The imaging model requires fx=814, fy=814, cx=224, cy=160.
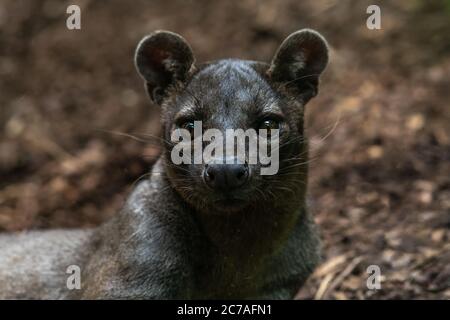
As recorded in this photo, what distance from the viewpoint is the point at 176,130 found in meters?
6.55

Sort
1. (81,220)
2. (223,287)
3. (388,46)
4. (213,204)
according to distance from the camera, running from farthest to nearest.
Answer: (388,46), (81,220), (223,287), (213,204)

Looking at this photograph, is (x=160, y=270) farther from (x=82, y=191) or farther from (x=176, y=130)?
(x=82, y=191)

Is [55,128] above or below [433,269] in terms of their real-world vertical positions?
above

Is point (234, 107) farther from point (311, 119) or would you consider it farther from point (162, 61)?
point (311, 119)

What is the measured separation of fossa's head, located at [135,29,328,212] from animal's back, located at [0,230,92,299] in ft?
5.90

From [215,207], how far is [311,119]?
5481 millimetres

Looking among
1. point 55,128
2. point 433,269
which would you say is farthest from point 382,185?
point 55,128

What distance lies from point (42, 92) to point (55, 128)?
37.0 inches

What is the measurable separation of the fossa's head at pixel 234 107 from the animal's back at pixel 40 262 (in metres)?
1.80

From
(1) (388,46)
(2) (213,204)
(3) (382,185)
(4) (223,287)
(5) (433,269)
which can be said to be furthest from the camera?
(1) (388,46)

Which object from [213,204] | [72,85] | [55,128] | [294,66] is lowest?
[213,204]

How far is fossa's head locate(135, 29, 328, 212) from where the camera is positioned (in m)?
6.06

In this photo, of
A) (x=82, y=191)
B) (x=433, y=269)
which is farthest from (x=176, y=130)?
(x=82, y=191)

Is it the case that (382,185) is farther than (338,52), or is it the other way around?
(338,52)
